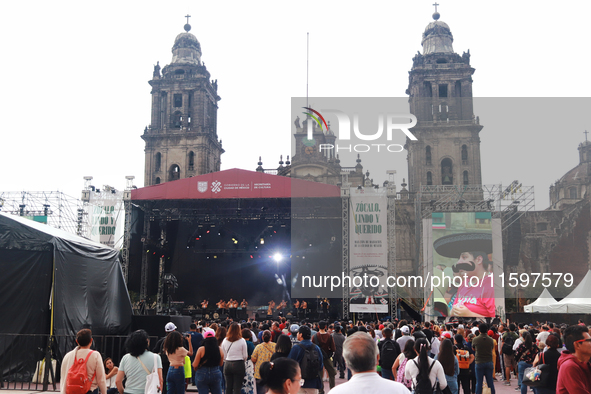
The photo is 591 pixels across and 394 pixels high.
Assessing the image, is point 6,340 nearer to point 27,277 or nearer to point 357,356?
point 27,277

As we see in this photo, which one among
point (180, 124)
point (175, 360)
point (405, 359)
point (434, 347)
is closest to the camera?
point (175, 360)

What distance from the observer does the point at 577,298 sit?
22.4 metres

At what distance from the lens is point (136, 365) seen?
19.4ft

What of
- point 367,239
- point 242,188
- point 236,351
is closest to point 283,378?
point 236,351

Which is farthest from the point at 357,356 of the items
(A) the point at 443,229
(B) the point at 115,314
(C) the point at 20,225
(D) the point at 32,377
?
(A) the point at 443,229

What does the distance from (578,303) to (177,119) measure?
36.1 meters

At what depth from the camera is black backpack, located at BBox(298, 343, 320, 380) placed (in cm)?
678

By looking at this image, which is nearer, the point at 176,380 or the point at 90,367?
the point at 90,367

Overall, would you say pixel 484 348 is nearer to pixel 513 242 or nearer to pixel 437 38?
pixel 513 242

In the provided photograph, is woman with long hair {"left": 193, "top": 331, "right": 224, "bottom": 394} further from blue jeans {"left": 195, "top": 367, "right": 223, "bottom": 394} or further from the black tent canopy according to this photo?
the black tent canopy

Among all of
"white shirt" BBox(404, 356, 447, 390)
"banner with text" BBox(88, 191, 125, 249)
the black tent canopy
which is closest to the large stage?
"banner with text" BBox(88, 191, 125, 249)

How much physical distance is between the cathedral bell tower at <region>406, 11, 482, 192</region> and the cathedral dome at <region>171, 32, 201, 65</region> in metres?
19.7

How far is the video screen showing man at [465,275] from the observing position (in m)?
27.6

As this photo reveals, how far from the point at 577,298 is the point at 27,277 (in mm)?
20521
